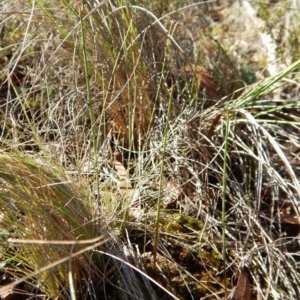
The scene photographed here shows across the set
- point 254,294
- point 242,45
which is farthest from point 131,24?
point 242,45

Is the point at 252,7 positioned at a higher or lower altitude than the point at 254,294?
higher

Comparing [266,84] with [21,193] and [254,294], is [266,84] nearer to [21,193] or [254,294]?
[254,294]

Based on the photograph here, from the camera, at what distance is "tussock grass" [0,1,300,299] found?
184 cm

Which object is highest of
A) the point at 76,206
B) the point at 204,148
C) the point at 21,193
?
the point at 21,193

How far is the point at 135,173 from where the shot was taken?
226 cm

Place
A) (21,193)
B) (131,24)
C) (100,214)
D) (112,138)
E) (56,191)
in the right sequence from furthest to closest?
(112,138) → (131,24) → (100,214) → (56,191) → (21,193)

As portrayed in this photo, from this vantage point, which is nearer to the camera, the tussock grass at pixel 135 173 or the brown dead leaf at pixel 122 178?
the tussock grass at pixel 135 173

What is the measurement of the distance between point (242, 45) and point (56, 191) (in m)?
2.08

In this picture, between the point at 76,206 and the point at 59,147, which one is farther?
the point at 59,147

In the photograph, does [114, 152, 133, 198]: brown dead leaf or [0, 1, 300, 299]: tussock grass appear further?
[114, 152, 133, 198]: brown dead leaf

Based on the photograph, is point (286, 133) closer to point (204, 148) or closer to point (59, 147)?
point (204, 148)

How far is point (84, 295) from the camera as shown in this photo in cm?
191

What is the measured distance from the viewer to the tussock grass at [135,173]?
1842mm

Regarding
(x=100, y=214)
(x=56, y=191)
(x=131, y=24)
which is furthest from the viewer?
(x=131, y=24)
